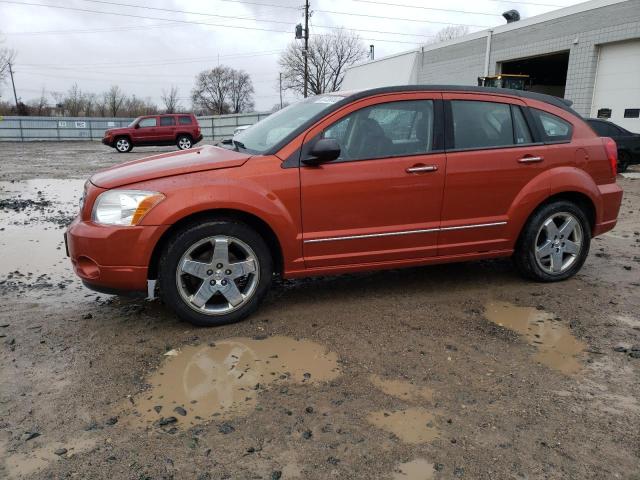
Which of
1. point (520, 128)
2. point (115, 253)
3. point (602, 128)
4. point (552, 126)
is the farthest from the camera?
point (602, 128)

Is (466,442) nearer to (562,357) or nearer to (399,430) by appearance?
(399,430)

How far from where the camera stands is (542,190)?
4555mm

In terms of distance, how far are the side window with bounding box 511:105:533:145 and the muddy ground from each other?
1.30 metres

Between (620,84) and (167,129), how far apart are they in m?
19.6

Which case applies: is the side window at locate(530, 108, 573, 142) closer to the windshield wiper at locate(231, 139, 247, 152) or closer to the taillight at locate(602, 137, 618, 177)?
the taillight at locate(602, 137, 618, 177)

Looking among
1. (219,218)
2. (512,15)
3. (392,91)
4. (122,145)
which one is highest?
(512,15)

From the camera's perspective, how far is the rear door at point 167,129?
86.2ft

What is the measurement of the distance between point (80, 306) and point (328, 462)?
283 centimetres

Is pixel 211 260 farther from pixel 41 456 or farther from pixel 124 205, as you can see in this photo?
pixel 41 456

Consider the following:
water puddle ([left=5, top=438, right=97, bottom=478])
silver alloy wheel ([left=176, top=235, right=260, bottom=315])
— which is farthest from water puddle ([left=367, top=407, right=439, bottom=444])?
silver alloy wheel ([left=176, top=235, right=260, bottom=315])

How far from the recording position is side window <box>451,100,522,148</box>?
439 cm

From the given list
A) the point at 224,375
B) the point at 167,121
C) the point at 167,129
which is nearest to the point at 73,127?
the point at 167,121

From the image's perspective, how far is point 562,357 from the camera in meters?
3.44

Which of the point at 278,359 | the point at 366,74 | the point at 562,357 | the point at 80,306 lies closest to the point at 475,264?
the point at 562,357
